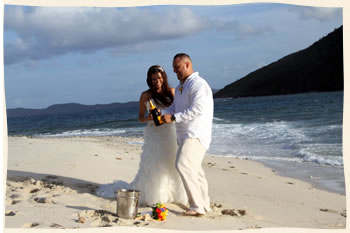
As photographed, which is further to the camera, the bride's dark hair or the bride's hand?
the bride's dark hair

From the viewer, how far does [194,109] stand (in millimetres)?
4477

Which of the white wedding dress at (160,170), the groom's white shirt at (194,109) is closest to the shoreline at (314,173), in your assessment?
the white wedding dress at (160,170)

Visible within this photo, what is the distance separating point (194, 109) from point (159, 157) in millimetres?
944

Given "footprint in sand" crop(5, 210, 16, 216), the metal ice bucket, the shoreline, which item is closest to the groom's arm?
the metal ice bucket

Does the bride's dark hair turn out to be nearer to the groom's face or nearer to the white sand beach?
the groom's face

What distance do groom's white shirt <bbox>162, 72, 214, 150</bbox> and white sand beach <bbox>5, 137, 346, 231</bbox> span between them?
0.93 m

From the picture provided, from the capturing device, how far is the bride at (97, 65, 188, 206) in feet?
16.8

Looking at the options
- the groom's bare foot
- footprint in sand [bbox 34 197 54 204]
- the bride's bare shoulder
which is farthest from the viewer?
the bride's bare shoulder

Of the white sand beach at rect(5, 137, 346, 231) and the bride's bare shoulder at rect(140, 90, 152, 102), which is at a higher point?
the bride's bare shoulder at rect(140, 90, 152, 102)

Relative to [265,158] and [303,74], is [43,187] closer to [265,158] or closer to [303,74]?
[265,158]

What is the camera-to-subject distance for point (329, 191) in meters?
6.64

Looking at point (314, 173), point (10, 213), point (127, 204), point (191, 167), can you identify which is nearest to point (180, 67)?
point (191, 167)

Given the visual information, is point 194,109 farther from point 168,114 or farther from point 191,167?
point 191,167

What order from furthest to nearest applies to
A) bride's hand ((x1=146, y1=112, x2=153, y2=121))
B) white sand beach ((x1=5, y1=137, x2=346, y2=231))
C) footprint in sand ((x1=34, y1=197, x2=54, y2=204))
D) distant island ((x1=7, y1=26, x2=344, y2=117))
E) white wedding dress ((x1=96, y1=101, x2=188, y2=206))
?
distant island ((x1=7, y1=26, x2=344, y2=117)) → white wedding dress ((x1=96, y1=101, x2=188, y2=206)) → footprint in sand ((x1=34, y1=197, x2=54, y2=204)) → bride's hand ((x1=146, y1=112, x2=153, y2=121)) → white sand beach ((x1=5, y1=137, x2=346, y2=231))
